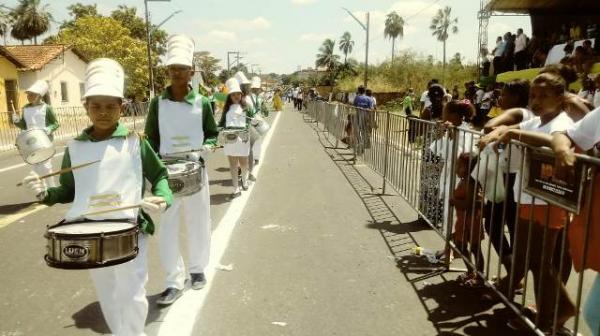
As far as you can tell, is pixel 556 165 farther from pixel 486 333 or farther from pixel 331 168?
pixel 331 168

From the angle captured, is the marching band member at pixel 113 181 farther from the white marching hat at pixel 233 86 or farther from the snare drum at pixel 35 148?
the white marching hat at pixel 233 86

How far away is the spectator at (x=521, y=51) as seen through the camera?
19984 mm

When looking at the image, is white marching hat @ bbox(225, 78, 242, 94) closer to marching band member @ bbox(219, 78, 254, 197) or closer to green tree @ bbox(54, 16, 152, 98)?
marching band member @ bbox(219, 78, 254, 197)

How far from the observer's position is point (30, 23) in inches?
2830

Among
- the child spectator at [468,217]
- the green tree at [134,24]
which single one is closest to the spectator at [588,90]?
the child spectator at [468,217]

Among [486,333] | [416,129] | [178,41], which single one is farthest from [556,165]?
[416,129]

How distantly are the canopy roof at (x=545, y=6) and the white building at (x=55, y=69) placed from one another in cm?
2873

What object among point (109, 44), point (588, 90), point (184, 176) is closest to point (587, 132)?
point (184, 176)

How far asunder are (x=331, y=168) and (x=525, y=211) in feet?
26.3

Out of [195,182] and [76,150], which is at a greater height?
[76,150]

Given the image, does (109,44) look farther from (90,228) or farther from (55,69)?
(90,228)

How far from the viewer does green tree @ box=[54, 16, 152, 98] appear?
42.5m

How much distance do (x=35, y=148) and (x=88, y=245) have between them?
29.2 inches

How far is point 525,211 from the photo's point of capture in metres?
3.47
